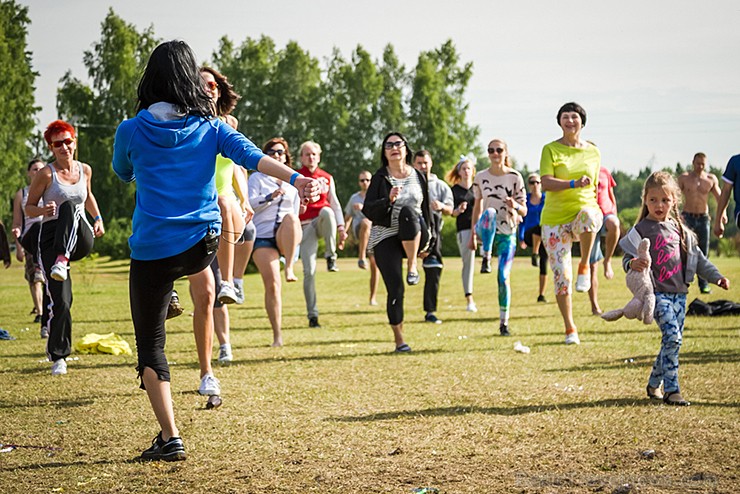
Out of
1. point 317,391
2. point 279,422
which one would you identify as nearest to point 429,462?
point 279,422

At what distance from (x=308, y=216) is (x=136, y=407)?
7134 mm

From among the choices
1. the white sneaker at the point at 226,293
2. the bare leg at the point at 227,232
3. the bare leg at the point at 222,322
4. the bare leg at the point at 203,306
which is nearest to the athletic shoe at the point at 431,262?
the bare leg at the point at 222,322

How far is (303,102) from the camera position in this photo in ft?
262

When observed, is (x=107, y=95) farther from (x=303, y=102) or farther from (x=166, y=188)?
(x=166, y=188)

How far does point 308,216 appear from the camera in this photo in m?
14.5

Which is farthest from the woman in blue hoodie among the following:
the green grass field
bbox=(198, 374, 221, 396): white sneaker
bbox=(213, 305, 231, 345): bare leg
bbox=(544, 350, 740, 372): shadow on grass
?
bbox=(544, 350, 740, 372): shadow on grass

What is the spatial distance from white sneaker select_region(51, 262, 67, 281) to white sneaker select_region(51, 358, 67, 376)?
0.81 meters

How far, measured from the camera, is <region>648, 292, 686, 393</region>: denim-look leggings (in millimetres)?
7355

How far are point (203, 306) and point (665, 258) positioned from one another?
3.39 metres

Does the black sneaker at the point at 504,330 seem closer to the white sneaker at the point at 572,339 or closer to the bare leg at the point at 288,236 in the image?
the white sneaker at the point at 572,339

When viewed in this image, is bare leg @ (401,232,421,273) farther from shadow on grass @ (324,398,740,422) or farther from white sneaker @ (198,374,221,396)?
white sneaker @ (198,374,221,396)

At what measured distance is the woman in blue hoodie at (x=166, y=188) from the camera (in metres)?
5.65

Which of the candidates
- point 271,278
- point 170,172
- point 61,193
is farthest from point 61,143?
point 170,172

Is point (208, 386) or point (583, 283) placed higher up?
point (583, 283)
